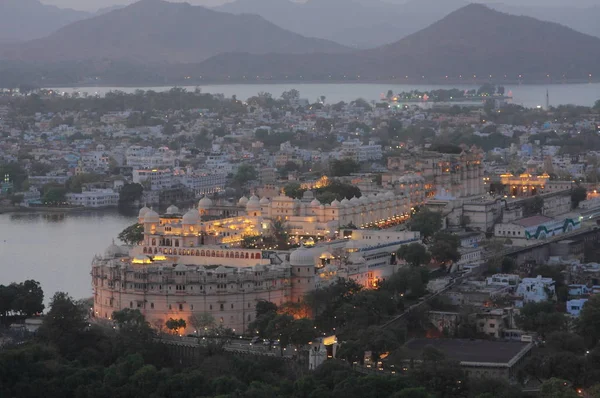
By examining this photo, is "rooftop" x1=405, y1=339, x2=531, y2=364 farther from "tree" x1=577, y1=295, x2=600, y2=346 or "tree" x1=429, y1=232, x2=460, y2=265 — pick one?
"tree" x1=429, y1=232, x2=460, y2=265

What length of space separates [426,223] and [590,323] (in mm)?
6085

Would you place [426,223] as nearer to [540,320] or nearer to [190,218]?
[190,218]

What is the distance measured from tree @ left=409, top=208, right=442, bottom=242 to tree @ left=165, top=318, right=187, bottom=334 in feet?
18.4

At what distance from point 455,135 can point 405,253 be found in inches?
937

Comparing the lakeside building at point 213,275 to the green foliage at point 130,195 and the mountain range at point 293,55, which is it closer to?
the green foliage at point 130,195

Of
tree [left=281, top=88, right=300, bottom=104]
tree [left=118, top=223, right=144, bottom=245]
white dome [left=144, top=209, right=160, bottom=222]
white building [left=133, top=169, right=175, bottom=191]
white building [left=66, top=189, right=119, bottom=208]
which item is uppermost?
white dome [left=144, top=209, right=160, bottom=222]

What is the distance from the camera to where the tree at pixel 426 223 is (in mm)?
24891

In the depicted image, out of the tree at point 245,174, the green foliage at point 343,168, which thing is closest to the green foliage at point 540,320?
the green foliage at point 343,168

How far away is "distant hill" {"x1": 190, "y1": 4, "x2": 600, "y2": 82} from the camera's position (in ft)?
313

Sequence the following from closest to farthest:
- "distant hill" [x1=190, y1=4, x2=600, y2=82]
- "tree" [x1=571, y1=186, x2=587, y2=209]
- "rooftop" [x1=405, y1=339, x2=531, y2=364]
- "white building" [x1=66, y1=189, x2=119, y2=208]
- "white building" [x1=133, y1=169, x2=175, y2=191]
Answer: "rooftop" [x1=405, y1=339, x2=531, y2=364] → "tree" [x1=571, y1=186, x2=587, y2=209] → "white building" [x1=66, y1=189, x2=119, y2=208] → "white building" [x1=133, y1=169, x2=175, y2=191] → "distant hill" [x1=190, y1=4, x2=600, y2=82]

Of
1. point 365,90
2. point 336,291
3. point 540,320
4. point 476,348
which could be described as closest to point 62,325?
point 336,291

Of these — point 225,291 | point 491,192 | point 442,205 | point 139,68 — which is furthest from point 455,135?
point 139,68

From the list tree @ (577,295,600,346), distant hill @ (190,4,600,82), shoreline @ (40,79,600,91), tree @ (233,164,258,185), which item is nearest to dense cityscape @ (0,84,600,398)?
tree @ (577,295,600,346)

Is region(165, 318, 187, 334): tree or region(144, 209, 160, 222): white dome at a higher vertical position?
region(144, 209, 160, 222): white dome
